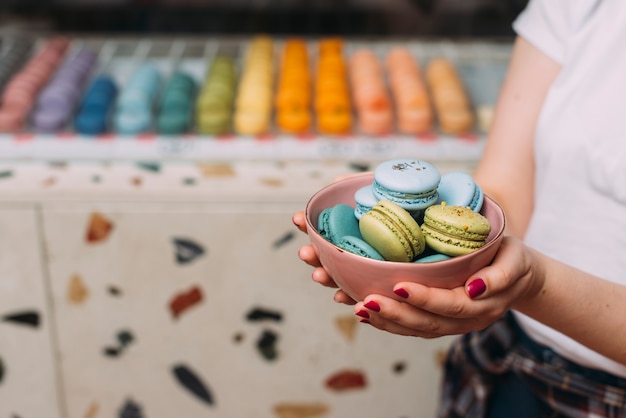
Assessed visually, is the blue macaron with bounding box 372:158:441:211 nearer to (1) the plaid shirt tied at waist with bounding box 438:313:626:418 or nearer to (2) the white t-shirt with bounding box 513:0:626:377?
(2) the white t-shirt with bounding box 513:0:626:377

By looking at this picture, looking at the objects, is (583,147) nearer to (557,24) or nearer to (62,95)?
(557,24)

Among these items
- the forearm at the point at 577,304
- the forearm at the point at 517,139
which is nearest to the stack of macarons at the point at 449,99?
the forearm at the point at 517,139

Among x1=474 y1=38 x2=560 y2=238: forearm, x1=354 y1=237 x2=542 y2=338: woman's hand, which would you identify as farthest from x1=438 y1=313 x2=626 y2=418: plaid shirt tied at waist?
x1=354 y1=237 x2=542 y2=338: woman's hand

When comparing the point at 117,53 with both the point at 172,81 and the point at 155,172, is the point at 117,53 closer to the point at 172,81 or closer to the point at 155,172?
the point at 172,81

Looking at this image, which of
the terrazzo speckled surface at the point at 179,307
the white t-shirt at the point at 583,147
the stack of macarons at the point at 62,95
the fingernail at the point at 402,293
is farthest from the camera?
the stack of macarons at the point at 62,95

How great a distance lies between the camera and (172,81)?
168 centimetres

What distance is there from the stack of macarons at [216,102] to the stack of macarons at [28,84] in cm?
37

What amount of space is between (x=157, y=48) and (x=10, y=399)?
0.92 meters

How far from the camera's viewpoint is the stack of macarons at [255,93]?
5.15ft

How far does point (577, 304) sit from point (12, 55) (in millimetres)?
1513

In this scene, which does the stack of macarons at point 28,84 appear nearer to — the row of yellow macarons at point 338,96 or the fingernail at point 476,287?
the row of yellow macarons at point 338,96

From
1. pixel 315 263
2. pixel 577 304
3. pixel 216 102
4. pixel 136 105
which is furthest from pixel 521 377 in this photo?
pixel 136 105

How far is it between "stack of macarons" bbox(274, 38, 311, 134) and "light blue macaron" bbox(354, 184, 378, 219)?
815 millimetres

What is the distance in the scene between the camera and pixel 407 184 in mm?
708
